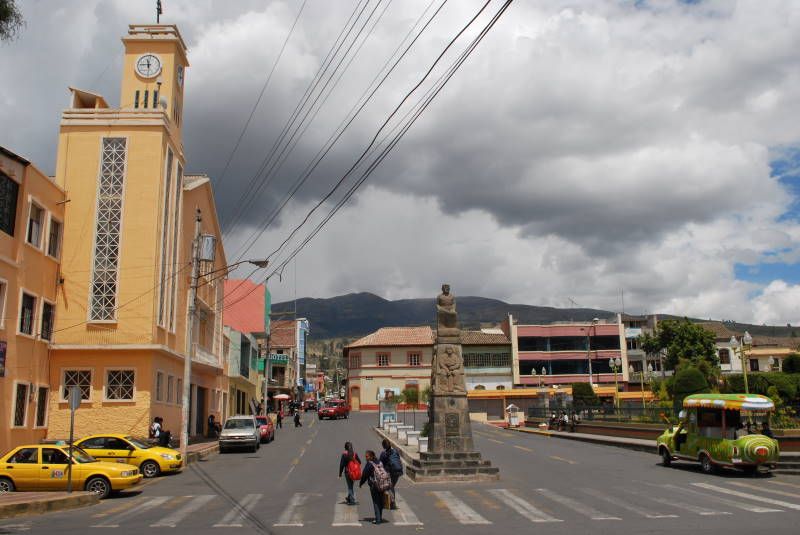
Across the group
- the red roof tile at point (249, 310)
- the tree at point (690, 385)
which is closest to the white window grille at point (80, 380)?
the tree at point (690, 385)

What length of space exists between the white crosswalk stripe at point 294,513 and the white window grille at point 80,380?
14733 mm

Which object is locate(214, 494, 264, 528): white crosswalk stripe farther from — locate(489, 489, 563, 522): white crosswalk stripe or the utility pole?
the utility pole

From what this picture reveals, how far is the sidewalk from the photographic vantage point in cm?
2109

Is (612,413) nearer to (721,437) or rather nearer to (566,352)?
(721,437)

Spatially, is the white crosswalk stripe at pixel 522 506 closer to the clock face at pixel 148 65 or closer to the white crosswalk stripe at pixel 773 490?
the white crosswalk stripe at pixel 773 490

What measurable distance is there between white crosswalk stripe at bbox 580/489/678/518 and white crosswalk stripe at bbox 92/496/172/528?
10474mm

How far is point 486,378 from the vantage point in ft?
245

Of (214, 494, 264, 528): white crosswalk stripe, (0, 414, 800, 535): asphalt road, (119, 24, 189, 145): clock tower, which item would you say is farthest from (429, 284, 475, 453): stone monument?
(119, 24, 189, 145): clock tower

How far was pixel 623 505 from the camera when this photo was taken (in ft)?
50.5

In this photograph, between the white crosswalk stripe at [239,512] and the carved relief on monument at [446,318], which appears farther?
the carved relief on monument at [446,318]

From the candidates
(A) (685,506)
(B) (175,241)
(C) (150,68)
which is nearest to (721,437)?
(A) (685,506)

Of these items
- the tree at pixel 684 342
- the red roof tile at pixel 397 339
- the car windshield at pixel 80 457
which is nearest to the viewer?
the car windshield at pixel 80 457

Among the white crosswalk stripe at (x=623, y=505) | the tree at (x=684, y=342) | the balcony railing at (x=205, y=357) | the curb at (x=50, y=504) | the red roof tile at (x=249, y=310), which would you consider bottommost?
the white crosswalk stripe at (x=623, y=505)

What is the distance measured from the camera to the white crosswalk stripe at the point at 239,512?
1333 centimetres
